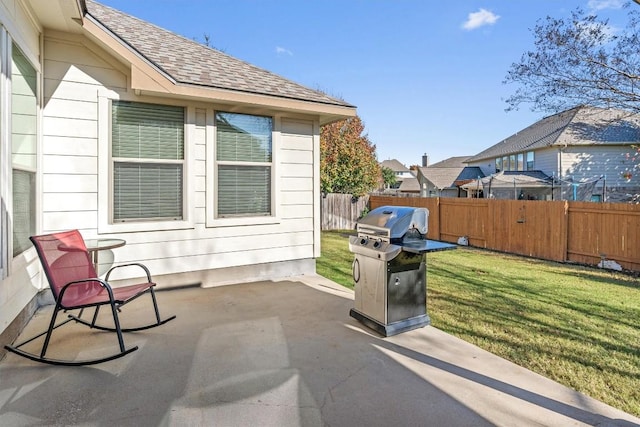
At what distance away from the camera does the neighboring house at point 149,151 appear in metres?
3.62

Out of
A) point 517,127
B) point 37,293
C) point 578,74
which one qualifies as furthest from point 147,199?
point 517,127

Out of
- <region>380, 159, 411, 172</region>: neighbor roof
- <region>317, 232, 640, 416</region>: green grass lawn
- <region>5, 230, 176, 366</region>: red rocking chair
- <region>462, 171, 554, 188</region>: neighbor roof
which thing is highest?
<region>380, 159, 411, 172</region>: neighbor roof

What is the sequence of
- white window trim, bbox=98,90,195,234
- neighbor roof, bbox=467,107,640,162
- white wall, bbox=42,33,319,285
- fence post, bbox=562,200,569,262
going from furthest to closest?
neighbor roof, bbox=467,107,640,162 → fence post, bbox=562,200,569,262 → white window trim, bbox=98,90,195,234 → white wall, bbox=42,33,319,285

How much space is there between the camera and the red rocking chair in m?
2.91

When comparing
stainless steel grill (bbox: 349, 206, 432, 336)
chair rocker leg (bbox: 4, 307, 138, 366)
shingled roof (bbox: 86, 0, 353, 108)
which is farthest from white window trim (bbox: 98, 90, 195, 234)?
stainless steel grill (bbox: 349, 206, 432, 336)

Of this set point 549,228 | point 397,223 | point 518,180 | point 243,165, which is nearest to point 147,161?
point 243,165

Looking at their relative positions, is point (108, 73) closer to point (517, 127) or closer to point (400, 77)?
point (400, 77)

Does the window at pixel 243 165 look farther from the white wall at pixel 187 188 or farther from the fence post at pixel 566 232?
the fence post at pixel 566 232

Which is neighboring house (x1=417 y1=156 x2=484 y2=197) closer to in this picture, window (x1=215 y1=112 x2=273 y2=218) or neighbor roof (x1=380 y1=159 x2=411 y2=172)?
window (x1=215 y1=112 x2=273 y2=218)

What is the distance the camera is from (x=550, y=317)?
4.28 meters

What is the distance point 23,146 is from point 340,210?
12654 mm

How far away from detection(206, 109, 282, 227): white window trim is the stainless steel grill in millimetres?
2188

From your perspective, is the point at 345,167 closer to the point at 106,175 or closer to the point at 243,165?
the point at 243,165

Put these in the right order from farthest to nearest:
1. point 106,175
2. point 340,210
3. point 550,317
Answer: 1. point 340,210
2. point 106,175
3. point 550,317
